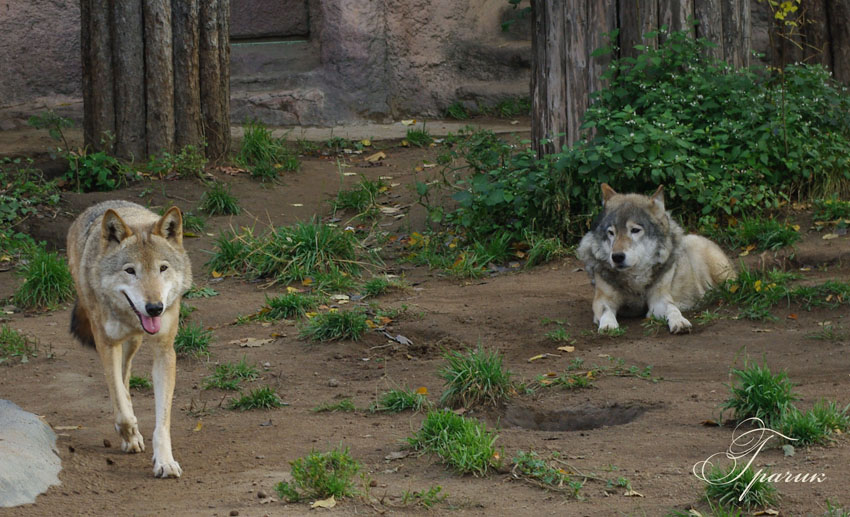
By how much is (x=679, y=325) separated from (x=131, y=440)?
401 centimetres

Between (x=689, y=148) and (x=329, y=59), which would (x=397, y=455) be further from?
(x=329, y=59)

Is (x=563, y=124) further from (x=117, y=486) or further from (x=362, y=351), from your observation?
(x=117, y=486)

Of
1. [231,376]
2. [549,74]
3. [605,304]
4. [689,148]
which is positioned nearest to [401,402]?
[231,376]

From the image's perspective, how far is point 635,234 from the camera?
8.11 metres

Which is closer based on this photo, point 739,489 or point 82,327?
point 739,489

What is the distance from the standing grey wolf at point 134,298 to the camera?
5.42 meters

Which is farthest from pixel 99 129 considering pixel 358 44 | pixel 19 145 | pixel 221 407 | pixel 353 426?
pixel 353 426

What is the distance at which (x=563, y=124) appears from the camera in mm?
10422

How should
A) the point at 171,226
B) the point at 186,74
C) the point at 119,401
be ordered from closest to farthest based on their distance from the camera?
1. the point at 119,401
2. the point at 171,226
3. the point at 186,74

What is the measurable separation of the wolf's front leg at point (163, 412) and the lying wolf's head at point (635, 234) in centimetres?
383

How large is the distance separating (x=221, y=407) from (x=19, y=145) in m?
7.44

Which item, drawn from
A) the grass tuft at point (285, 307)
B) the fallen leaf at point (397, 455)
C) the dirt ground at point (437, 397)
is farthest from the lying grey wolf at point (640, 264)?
the fallen leaf at point (397, 455)

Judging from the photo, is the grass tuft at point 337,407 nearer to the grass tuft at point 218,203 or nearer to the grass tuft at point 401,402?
the grass tuft at point 401,402

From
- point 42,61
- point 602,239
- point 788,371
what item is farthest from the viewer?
point 42,61
